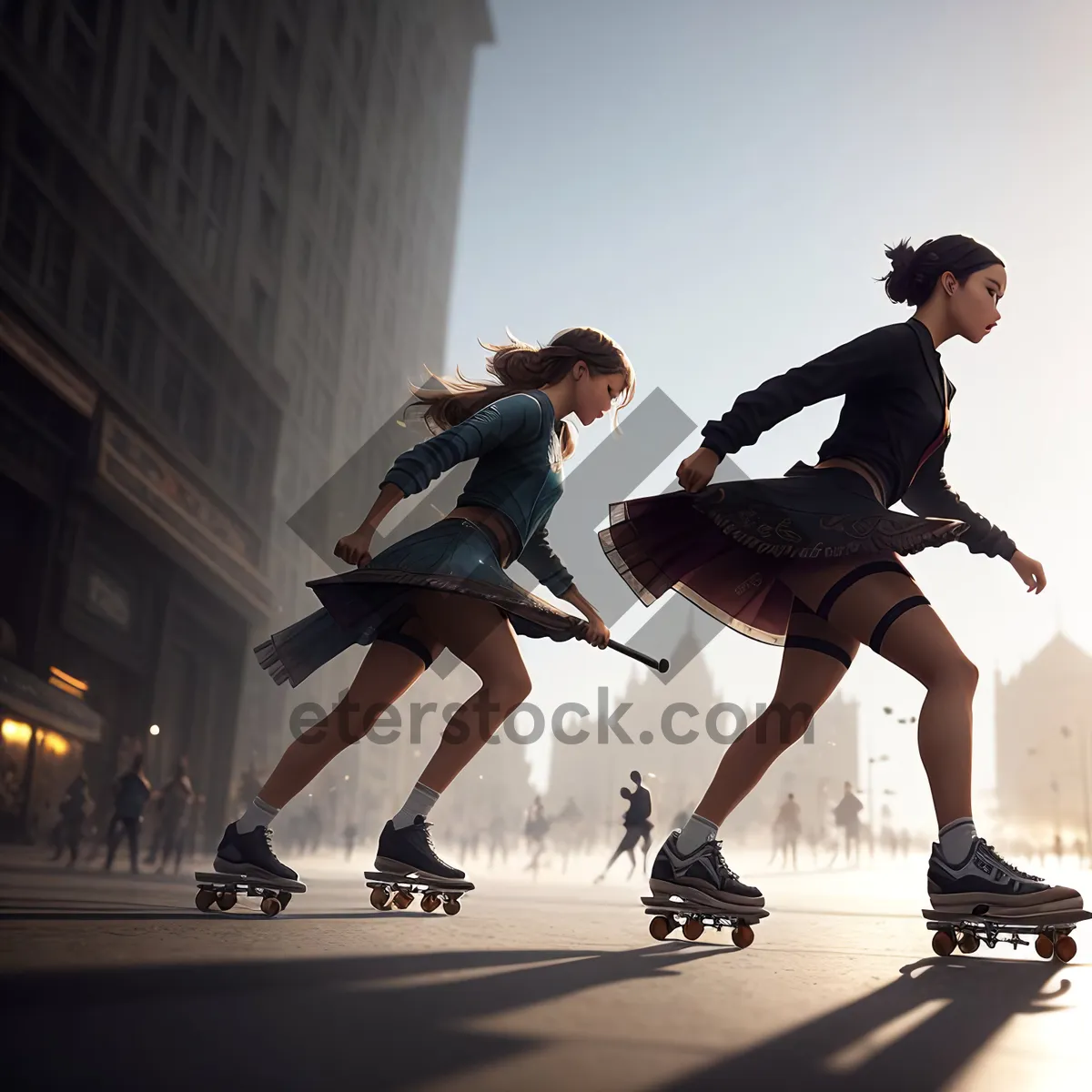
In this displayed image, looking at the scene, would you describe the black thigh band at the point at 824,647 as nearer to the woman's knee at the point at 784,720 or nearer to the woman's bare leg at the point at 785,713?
the woman's bare leg at the point at 785,713

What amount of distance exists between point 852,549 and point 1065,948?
113 centimetres

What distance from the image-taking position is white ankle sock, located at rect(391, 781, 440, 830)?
11.9 ft

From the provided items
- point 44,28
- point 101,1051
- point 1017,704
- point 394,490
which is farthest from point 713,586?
point 1017,704

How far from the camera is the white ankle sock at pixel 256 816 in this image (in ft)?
11.0

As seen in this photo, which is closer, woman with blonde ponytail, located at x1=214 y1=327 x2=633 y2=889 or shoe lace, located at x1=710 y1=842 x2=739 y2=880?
shoe lace, located at x1=710 y1=842 x2=739 y2=880

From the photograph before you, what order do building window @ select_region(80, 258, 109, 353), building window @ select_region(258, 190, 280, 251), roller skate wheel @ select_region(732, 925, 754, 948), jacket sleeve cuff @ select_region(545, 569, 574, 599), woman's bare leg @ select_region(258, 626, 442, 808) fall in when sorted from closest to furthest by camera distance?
1. roller skate wheel @ select_region(732, 925, 754, 948)
2. woman's bare leg @ select_region(258, 626, 442, 808)
3. jacket sleeve cuff @ select_region(545, 569, 574, 599)
4. building window @ select_region(80, 258, 109, 353)
5. building window @ select_region(258, 190, 280, 251)

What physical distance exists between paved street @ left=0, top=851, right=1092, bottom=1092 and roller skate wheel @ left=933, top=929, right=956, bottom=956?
146 millimetres

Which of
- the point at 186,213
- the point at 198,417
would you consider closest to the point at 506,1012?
the point at 198,417

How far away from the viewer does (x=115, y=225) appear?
1480 centimetres

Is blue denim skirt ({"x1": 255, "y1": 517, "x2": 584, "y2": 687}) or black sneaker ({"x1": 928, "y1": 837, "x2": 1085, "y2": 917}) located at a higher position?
blue denim skirt ({"x1": 255, "y1": 517, "x2": 584, "y2": 687})

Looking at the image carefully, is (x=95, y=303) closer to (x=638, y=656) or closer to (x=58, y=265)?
(x=58, y=265)

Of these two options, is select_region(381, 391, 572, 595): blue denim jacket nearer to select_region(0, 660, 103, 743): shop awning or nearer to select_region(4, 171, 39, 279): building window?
select_region(0, 660, 103, 743): shop awning

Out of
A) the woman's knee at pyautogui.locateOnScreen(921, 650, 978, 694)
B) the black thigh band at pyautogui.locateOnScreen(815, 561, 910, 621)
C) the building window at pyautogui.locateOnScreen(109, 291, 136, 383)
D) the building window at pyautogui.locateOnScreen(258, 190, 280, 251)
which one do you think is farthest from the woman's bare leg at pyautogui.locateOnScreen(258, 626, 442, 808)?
the building window at pyautogui.locateOnScreen(258, 190, 280, 251)

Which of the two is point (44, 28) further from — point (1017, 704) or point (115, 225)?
point (1017, 704)
